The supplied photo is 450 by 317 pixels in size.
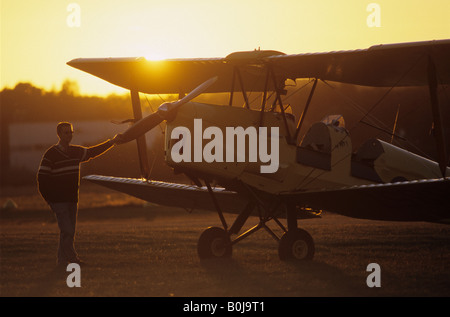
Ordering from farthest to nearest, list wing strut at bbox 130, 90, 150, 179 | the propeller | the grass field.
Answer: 1. wing strut at bbox 130, 90, 150, 179
2. the propeller
3. the grass field

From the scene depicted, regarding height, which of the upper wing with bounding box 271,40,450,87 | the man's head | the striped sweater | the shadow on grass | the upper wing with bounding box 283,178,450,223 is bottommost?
the shadow on grass

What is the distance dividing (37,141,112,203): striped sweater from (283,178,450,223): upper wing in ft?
9.67

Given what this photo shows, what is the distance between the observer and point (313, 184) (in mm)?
10906

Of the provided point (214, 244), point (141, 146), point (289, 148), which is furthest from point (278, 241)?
point (141, 146)

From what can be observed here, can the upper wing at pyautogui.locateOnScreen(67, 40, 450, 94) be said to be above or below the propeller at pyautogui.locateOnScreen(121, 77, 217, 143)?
above

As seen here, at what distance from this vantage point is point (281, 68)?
36.5 feet

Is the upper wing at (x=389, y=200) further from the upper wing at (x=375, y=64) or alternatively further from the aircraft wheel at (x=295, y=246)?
the upper wing at (x=375, y=64)

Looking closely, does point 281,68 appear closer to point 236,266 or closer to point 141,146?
point 141,146

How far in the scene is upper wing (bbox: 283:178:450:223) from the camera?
31.2ft

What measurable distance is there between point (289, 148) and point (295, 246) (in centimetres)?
138

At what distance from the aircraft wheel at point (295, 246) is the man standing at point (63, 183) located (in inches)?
111

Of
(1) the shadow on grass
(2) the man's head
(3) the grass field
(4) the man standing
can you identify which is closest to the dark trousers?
(4) the man standing

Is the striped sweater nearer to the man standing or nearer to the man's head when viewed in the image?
the man standing
